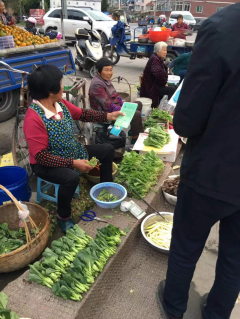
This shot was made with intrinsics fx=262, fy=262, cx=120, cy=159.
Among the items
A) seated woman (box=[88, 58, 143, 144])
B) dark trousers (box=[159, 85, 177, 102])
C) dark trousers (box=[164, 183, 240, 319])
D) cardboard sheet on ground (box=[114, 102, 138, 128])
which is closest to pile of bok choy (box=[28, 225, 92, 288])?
dark trousers (box=[164, 183, 240, 319])

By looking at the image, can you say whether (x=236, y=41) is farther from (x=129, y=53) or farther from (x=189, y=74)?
(x=129, y=53)

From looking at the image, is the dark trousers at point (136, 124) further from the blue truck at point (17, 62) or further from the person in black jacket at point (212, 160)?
the person in black jacket at point (212, 160)

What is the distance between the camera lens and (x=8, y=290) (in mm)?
1793

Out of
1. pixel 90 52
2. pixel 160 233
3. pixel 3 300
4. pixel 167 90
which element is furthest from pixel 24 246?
pixel 90 52

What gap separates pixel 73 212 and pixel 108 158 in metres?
0.72

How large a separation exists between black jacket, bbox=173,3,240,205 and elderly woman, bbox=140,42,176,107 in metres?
4.06

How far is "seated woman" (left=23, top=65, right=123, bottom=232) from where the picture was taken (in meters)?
2.31

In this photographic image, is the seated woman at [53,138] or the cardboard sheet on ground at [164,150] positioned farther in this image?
the cardboard sheet on ground at [164,150]

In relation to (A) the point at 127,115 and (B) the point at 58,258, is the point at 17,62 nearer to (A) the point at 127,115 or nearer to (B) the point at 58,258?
(A) the point at 127,115

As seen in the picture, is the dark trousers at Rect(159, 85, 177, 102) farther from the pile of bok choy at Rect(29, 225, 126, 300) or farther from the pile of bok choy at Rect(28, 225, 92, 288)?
the pile of bok choy at Rect(28, 225, 92, 288)

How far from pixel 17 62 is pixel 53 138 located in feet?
11.1

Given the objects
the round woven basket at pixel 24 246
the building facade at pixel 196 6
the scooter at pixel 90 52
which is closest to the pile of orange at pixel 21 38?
the scooter at pixel 90 52

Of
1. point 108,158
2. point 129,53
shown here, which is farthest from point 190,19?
point 108,158

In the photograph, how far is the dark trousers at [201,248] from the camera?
1399 mm
